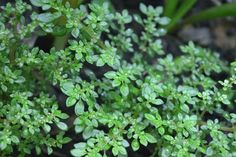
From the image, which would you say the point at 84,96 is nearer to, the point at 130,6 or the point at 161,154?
the point at 161,154

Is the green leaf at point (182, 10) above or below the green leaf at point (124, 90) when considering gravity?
above

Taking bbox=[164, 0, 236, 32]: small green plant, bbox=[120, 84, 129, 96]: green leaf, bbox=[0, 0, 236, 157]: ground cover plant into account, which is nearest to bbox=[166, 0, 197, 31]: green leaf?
bbox=[164, 0, 236, 32]: small green plant

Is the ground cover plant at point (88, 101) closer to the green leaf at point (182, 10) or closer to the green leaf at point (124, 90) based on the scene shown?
the green leaf at point (124, 90)

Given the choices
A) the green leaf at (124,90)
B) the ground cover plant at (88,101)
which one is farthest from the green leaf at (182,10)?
the green leaf at (124,90)

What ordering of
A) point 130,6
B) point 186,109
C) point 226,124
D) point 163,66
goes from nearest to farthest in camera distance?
point 186,109, point 226,124, point 163,66, point 130,6

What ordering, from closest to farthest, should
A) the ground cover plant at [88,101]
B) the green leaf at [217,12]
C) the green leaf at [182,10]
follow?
the ground cover plant at [88,101] < the green leaf at [217,12] < the green leaf at [182,10]

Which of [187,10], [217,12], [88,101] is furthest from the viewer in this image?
[187,10]

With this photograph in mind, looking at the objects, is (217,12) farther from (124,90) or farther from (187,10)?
(124,90)

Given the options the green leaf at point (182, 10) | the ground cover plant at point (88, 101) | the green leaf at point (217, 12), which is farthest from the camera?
the green leaf at point (182, 10)

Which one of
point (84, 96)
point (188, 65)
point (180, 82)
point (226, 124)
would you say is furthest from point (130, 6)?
point (84, 96)

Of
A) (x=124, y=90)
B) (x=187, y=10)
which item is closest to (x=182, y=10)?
(x=187, y=10)

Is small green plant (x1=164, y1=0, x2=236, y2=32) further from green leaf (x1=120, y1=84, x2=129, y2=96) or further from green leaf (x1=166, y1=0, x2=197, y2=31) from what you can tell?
green leaf (x1=120, y1=84, x2=129, y2=96)
